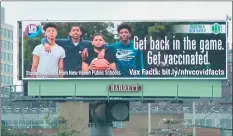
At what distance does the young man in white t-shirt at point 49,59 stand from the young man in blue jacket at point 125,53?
7.20 feet

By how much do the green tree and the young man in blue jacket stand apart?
0.39 metres

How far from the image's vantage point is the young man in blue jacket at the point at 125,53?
4531cm

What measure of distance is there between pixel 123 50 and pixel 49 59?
321 cm

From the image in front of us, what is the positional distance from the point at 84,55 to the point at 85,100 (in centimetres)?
197

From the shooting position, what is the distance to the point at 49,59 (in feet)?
149

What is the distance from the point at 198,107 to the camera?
92125 mm

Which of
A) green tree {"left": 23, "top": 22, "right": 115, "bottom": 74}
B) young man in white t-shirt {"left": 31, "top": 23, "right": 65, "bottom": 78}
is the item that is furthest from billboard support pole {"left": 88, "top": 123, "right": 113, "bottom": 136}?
green tree {"left": 23, "top": 22, "right": 115, "bottom": 74}

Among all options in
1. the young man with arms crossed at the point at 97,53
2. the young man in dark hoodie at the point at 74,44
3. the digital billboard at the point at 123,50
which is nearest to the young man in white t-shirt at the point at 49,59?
the digital billboard at the point at 123,50

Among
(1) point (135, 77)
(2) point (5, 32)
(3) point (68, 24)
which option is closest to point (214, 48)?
(1) point (135, 77)

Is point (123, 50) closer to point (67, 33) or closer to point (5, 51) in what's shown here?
point (67, 33)

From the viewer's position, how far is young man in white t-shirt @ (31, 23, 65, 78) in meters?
45.3

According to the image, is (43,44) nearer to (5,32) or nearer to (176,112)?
(176,112)

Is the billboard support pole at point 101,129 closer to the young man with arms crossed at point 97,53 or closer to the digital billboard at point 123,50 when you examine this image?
the digital billboard at point 123,50

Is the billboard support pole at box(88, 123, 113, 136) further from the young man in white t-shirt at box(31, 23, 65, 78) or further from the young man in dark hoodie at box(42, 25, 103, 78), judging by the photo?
the young man in dark hoodie at box(42, 25, 103, 78)
